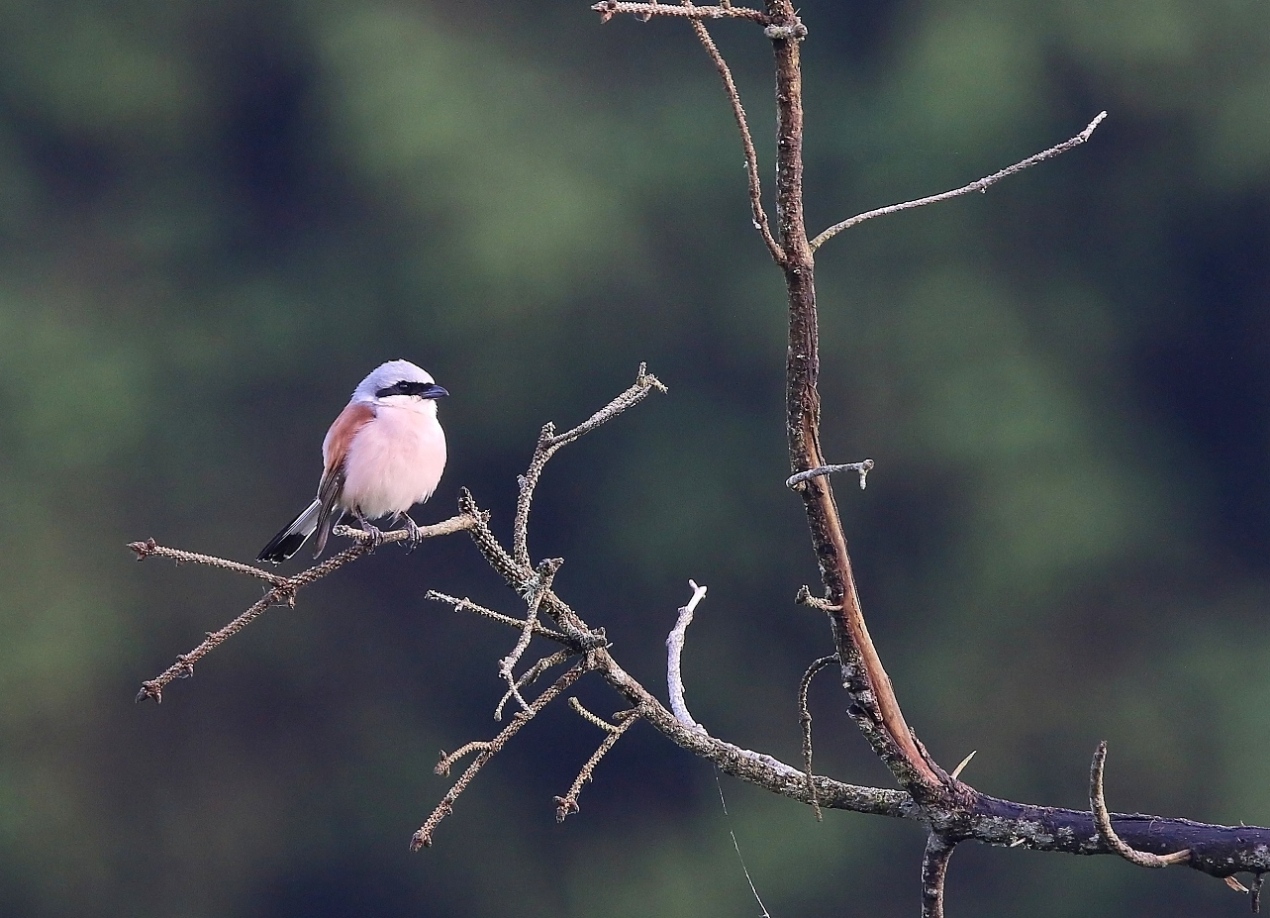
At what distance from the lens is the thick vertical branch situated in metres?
1.13

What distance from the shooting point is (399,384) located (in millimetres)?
2838

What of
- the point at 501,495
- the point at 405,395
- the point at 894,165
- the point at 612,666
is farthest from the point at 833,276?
the point at 612,666

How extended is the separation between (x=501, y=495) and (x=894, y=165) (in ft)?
10.4

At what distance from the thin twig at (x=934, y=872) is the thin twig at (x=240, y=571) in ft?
1.79

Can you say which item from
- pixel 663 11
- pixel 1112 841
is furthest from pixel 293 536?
pixel 663 11

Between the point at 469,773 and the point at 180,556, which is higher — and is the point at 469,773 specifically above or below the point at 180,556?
below

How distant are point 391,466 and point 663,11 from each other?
169 centimetres

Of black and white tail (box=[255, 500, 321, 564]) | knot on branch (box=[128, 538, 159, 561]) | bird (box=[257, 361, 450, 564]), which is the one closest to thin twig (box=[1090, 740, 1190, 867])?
knot on branch (box=[128, 538, 159, 561])

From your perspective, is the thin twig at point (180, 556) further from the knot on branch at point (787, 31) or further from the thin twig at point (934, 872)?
the thin twig at point (934, 872)

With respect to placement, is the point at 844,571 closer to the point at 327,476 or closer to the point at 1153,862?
the point at 1153,862

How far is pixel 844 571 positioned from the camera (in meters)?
1.34

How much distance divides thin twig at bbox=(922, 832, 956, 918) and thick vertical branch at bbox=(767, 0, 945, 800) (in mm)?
54

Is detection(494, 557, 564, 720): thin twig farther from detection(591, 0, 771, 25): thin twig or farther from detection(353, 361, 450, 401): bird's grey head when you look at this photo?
detection(353, 361, 450, 401): bird's grey head

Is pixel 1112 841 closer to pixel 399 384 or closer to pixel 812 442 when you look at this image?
pixel 812 442
